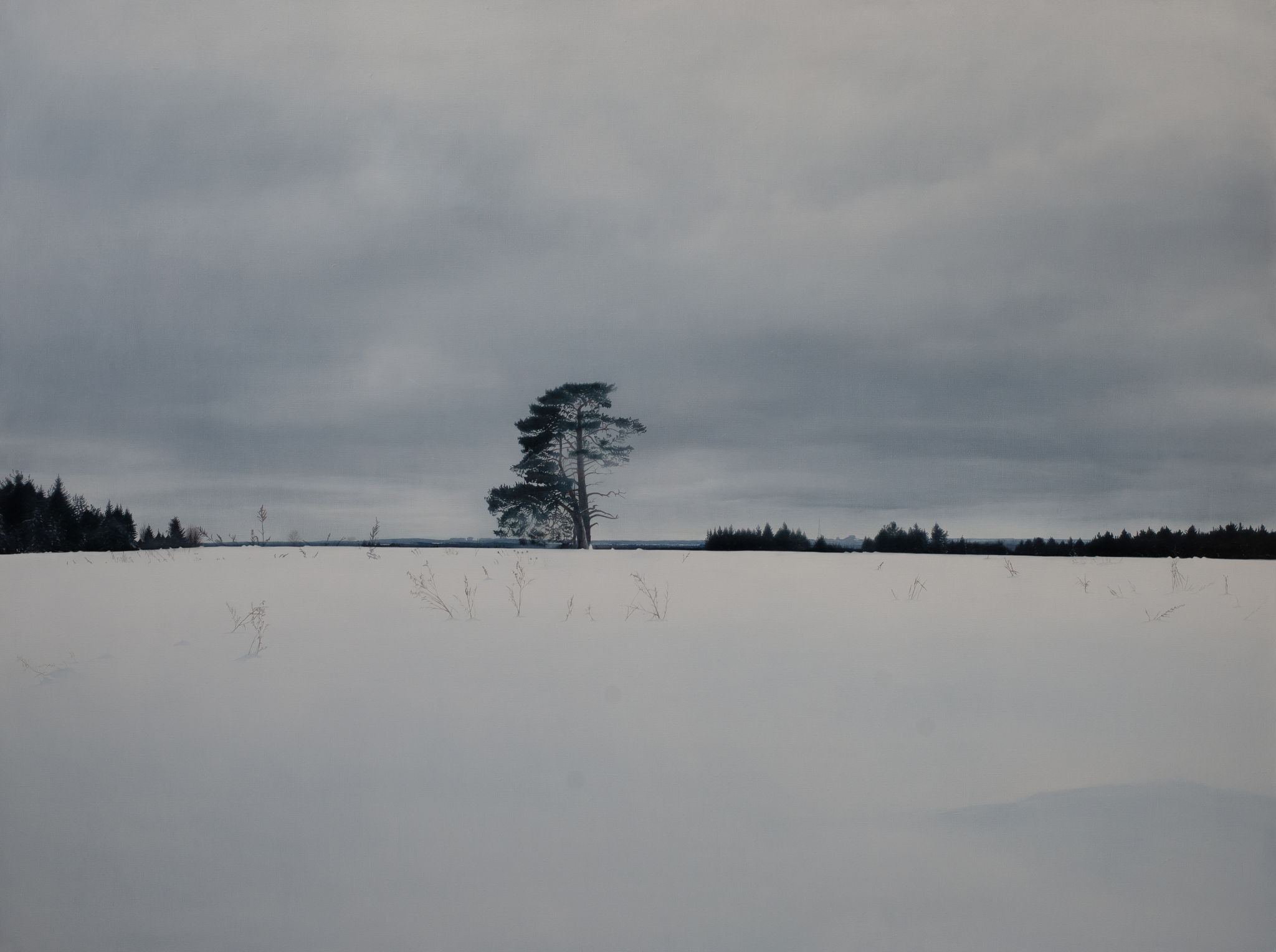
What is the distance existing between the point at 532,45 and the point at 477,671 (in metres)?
3.27

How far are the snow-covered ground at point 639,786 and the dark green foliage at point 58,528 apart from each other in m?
2.66

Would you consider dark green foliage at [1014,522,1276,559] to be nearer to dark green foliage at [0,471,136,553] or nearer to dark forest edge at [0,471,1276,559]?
dark forest edge at [0,471,1276,559]

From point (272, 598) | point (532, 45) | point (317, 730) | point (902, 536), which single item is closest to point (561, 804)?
point (317, 730)

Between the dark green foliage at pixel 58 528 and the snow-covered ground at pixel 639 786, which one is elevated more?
the dark green foliage at pixel 58 528

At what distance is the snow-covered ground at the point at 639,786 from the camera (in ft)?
6.30

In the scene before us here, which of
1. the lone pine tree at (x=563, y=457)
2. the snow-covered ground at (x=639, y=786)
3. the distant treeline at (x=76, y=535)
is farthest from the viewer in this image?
the lone pine tree at (x=563, y=457)

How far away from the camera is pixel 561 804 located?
235 cm

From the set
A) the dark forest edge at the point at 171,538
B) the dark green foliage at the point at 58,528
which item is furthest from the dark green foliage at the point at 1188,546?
the dark green foliage at the point at 58,528

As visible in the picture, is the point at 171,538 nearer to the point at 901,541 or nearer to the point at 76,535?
the point at 76,535

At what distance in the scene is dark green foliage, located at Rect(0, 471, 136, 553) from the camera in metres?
6.56

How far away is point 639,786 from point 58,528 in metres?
12.9

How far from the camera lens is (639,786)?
8.05 feet

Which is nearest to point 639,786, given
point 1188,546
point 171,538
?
point 1188,546

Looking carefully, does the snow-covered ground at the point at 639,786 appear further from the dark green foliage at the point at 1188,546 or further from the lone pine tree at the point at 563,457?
the lone pine tree at the point at 563,457
